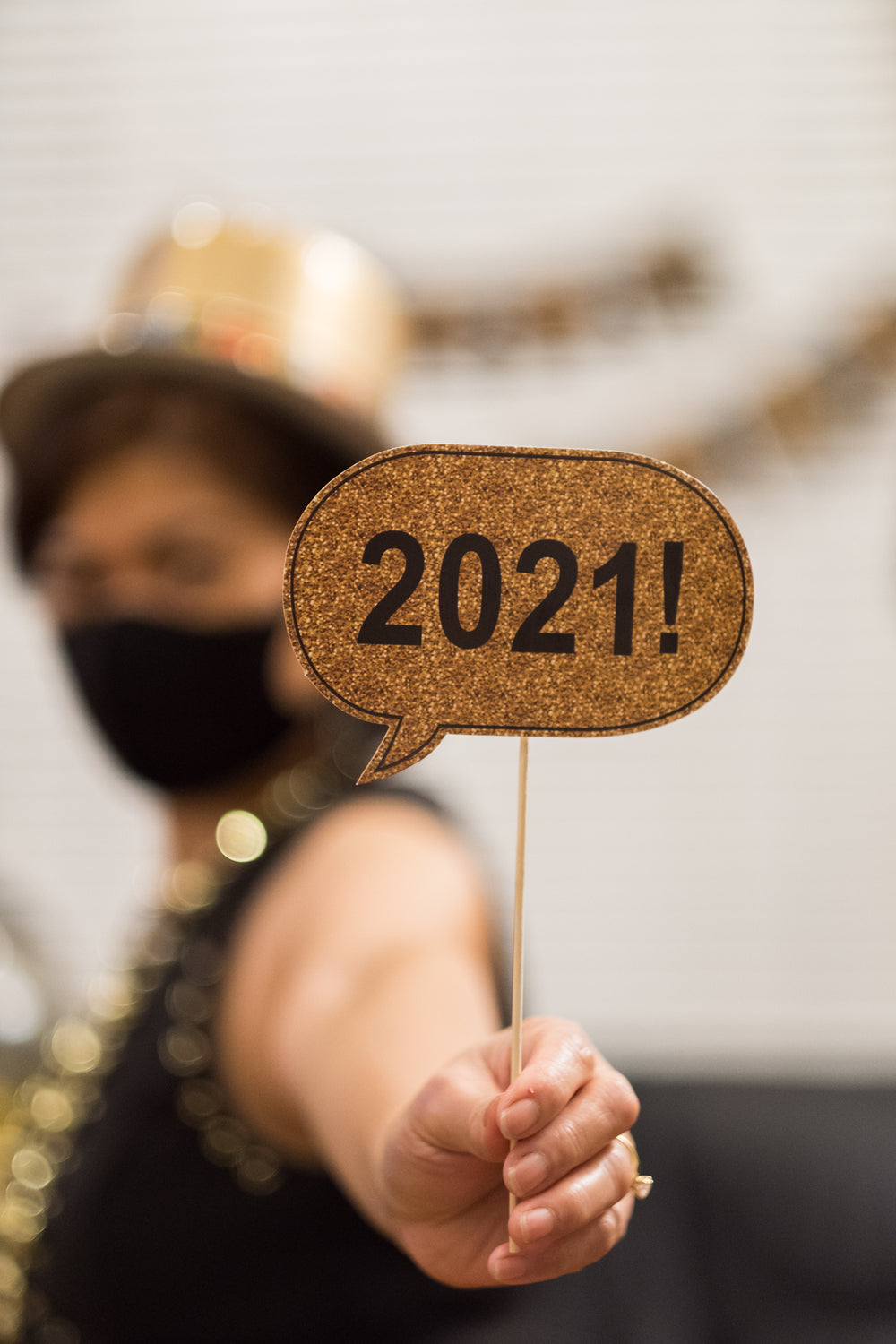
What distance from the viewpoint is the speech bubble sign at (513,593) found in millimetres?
308

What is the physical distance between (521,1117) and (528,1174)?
17mm

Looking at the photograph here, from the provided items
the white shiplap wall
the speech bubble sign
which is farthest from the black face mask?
the white shiplap wall

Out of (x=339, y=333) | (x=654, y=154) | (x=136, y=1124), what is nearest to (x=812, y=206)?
(x=654, y=154)

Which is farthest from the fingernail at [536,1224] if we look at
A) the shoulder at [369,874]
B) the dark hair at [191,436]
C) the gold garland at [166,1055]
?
the dark hair at [191,436]

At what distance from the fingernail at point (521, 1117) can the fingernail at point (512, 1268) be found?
0.04 m

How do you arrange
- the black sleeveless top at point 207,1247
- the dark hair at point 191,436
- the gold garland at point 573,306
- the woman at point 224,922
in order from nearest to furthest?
1. the woman at point 224,922
2. the black sleeveless top at point 207,1247
3. the dark hair at point 191,436
4. the gold garland at point 573,306

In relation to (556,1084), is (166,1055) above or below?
below

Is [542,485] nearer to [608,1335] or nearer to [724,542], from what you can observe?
[724,542]

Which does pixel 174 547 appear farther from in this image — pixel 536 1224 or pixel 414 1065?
pixel 536 1224

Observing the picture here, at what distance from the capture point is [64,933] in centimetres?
210

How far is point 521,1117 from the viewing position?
0.87 feet

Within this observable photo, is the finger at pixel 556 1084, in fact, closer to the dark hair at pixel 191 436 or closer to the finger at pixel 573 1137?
the finger at pixel 573 1137

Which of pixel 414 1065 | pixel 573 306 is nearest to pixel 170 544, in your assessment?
pixel 414 1065

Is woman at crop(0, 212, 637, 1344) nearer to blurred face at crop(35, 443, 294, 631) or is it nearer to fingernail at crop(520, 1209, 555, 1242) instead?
blurred face at crop(35, 443, 294, 631)
